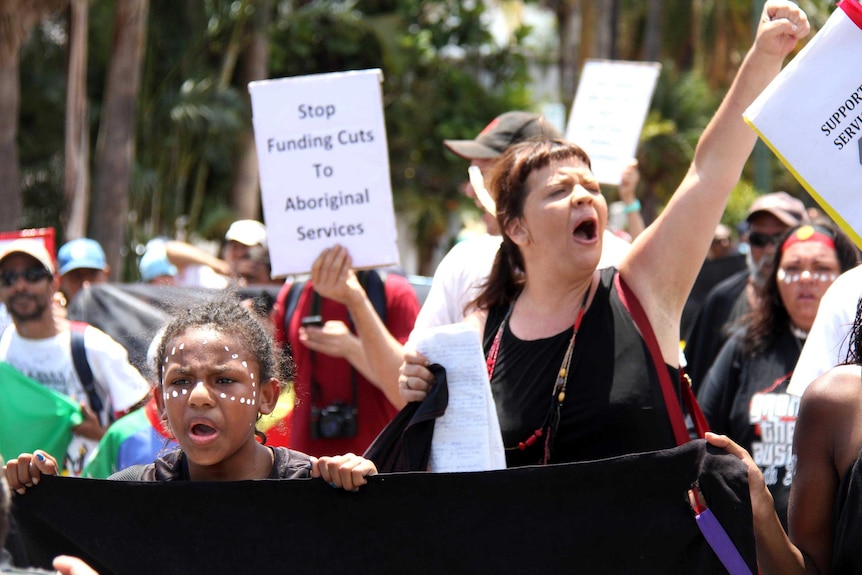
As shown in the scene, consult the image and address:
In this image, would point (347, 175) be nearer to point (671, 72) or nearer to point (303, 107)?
point (303, 107)

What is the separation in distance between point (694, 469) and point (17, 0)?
10.4m

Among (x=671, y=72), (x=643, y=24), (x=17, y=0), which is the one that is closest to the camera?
(x=17, y=0)

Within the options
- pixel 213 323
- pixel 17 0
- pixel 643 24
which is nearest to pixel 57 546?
pixel 213 323

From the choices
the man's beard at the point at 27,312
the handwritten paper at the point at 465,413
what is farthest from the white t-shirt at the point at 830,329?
the man's beard at the point at 27,312

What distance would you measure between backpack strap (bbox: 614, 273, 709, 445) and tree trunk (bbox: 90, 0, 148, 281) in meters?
10.9

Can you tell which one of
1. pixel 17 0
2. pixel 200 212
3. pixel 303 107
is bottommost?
pixel 200 212

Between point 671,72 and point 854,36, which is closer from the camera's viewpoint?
point 854,36

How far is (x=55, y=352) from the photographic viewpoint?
6.11 meters

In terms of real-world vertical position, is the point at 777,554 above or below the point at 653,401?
below

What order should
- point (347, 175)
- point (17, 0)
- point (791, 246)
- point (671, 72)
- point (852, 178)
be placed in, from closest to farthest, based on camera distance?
point (852, 178) < point (347, 175) < point (791, 246) < point (17, 0) < point (671, 72)

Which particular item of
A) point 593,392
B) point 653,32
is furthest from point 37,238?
point 653,32

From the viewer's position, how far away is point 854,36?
2.79m

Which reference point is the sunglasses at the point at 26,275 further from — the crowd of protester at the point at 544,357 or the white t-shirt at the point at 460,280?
the white t-shirt at the point at 460,280

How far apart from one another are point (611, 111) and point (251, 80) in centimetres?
1483
